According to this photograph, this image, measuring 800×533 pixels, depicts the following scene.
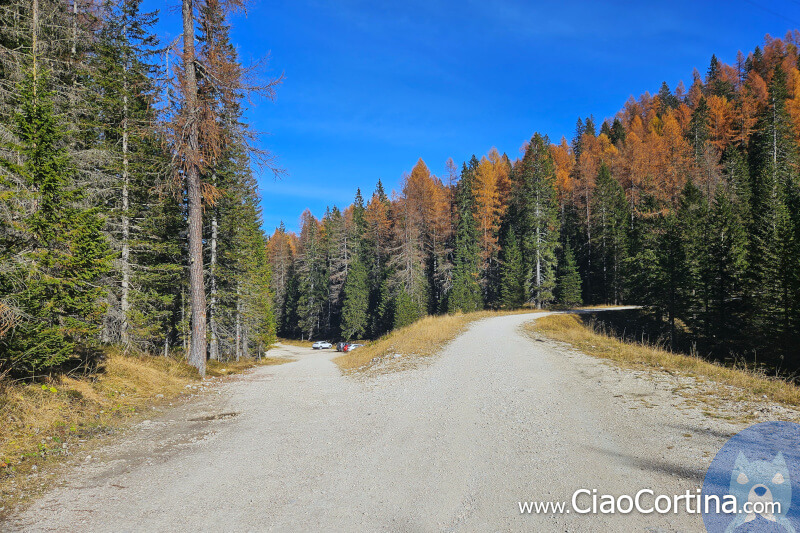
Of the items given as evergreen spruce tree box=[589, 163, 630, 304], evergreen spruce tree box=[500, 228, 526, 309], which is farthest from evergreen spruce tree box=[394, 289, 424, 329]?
evergreen spruce tree box=[589, 163, 630, 304]

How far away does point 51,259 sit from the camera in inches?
262

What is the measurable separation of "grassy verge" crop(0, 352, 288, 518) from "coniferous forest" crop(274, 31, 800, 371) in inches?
1155

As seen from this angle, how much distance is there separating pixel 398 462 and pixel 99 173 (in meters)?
12.6

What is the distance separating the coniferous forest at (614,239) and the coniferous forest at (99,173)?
28.9m

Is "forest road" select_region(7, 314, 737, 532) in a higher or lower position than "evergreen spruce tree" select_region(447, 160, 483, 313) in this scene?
lower

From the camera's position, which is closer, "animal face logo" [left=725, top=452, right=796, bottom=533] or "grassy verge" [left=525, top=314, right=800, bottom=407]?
"animal face logo" [left=725, top=452, right=796, bottom=533]

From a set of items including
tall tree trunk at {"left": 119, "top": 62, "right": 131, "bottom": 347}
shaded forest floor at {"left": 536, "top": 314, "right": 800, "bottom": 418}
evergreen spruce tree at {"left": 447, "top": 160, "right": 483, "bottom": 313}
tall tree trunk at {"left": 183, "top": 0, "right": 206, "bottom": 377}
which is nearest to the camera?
shaded forest floor at {"left": 536, "top": 314, "right": 800, "bottom": 418}

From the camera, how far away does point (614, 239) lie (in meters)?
46.0

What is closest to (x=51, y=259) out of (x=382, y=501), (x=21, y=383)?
(x=21, y=383)

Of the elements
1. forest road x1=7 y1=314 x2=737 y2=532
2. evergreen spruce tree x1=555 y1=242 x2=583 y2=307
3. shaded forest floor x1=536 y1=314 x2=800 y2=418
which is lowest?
forest road x1=7 y1=314 x2=737 y2=532

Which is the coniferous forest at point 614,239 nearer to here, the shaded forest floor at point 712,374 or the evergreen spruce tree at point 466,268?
the evergreen spruce tree at point 466,268

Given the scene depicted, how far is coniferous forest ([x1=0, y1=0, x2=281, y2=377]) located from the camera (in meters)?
6.84

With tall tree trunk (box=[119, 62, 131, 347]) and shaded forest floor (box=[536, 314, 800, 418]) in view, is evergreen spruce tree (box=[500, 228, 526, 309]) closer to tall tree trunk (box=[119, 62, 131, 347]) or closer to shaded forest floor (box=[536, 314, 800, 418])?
shaded forest floor (box=[536, 314, 800, 418])

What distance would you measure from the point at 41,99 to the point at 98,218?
2597mm
